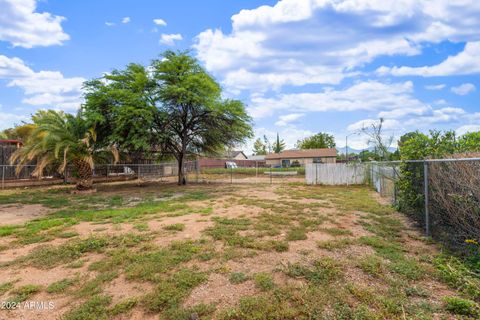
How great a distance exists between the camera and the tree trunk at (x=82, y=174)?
11695 mm

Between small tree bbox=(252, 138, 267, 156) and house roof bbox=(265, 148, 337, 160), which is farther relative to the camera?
small tree bbox=(252, 138, 267, 156)

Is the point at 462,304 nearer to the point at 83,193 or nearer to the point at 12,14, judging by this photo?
the point at 83,193

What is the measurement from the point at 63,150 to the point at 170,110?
210 inches

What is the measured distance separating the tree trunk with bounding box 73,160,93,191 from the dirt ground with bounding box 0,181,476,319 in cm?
600

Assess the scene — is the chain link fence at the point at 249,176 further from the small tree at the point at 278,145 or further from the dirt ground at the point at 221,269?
the small tree at the point at 278,145

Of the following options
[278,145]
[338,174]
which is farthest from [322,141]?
[338,174]

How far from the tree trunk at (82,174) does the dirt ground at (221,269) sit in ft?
19.7

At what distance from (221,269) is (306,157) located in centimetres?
4081

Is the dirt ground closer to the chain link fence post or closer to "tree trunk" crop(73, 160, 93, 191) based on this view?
the chain link fence post

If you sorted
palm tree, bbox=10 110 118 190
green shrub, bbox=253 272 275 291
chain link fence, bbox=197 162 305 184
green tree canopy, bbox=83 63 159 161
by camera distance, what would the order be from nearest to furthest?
green shrub, bbox=253 272 275 291 → palm tree, bbox=10 110 118 190 → green tree canopy, bbox=83 63 159 161 → chain link fence, bbox=197 162 305 184

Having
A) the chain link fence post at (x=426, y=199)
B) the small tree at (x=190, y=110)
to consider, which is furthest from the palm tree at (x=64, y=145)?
the chain link fence post at (x=426, y=199)

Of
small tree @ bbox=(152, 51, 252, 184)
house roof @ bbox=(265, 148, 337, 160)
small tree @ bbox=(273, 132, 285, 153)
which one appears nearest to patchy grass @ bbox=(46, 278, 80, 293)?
small tree @ bbox=(152, 51, 252, 184)

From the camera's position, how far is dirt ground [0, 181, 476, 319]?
252 centimetres

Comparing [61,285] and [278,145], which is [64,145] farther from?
[278,145]
